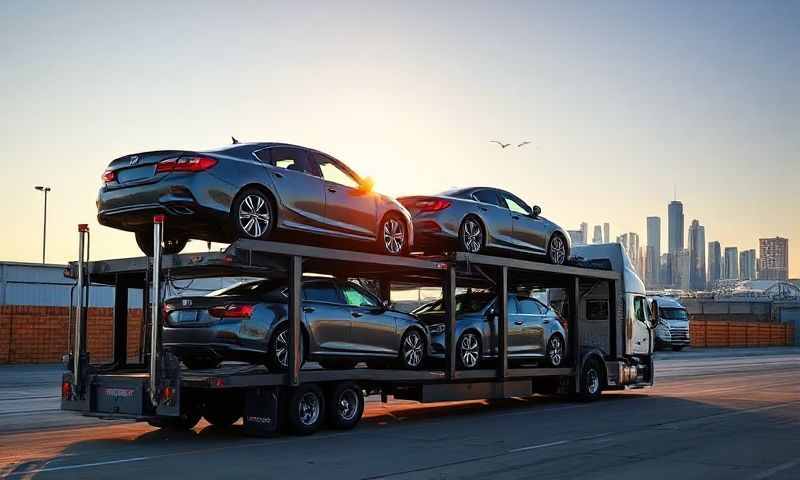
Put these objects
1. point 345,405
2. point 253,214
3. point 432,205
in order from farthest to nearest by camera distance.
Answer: point 432,205 → point 345,405 → point 253,214

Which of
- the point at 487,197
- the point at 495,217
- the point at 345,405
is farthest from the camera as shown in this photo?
the point at 487,197

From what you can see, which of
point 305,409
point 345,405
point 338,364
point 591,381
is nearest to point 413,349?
point 338,364

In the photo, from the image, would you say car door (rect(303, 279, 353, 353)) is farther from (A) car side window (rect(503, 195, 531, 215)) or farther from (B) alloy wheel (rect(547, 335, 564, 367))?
(B) alloy wheel (rect(547, 335, 564, 367))

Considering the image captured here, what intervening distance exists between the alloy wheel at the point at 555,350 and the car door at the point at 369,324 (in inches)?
179

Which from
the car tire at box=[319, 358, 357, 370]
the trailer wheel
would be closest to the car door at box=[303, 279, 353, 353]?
the car tire at box=[319, 358, 357, 370]

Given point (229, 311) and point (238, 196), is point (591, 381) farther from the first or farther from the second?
point (238, 196)

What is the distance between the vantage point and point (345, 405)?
12617 millimetres

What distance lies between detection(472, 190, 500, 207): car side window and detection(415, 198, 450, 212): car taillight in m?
0.82

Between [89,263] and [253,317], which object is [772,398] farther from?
[89,263]

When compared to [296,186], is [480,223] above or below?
below

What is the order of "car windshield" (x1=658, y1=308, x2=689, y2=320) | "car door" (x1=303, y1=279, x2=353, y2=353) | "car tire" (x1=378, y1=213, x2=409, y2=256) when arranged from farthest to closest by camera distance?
"car windshield" (x1=658, y1=308, x2=689, y2=320)
"car tire" (x1=378, y1=213, x2=409, y2=256)
"car door" (x1=303, y1=279, x2=353, y2=353)

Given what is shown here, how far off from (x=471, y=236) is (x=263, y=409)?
16.5ft

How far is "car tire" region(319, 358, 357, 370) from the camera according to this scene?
496 inches

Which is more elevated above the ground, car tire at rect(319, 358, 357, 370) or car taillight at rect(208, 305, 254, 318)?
car taillight at rect(208, 305, 254, 318)
